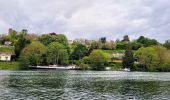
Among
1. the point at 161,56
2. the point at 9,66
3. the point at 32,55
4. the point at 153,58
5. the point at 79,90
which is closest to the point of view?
the point at 79,90

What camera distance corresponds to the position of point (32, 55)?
185500mm

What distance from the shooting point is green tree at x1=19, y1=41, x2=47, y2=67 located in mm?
183750

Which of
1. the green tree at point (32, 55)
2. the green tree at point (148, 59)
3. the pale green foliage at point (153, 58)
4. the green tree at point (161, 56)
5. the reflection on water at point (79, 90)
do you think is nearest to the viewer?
the reflection on water at point (79, 90)

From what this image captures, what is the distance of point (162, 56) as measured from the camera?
193625mm

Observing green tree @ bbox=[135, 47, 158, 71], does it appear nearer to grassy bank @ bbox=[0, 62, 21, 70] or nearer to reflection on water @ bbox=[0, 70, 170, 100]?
grassy bank @ bbox=[0, 62, 21, 70]

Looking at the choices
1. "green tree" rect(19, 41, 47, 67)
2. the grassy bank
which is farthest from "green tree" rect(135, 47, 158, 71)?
the grassy bank

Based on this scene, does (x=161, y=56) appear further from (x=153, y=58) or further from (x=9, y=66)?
(x=9, y=66)

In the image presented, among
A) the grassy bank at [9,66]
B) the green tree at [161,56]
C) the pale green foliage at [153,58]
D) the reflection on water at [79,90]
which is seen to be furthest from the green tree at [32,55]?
the reflection on water at [79,90]

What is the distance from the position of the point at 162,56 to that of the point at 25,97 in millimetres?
150707

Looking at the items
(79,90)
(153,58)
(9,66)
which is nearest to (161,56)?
(153,58)

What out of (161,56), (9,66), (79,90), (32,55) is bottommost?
(79,90)

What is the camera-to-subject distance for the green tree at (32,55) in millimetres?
183750

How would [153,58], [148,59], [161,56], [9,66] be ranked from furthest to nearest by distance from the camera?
[161,56] < [148,59] < [153,58] < [9,66]

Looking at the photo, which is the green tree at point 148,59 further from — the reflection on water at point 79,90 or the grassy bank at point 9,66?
the reflection on water at point 79,90
